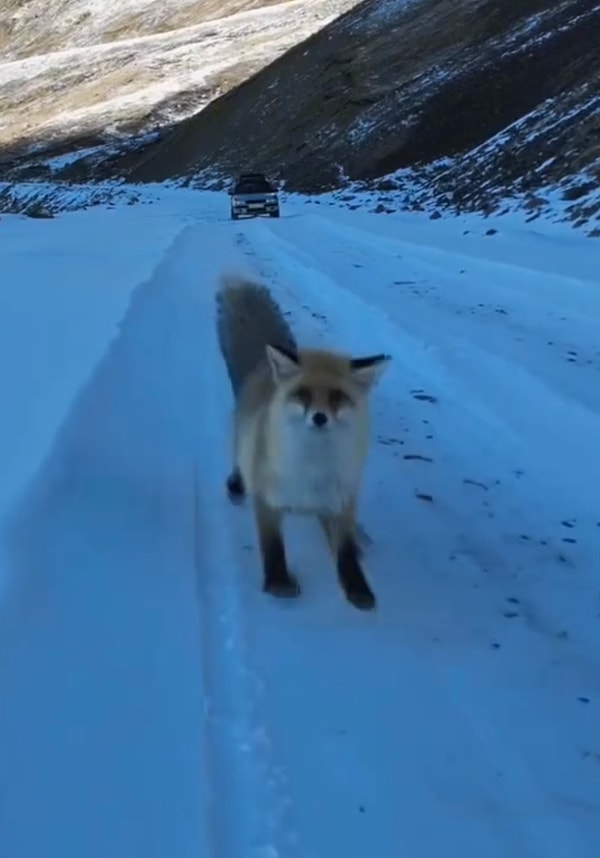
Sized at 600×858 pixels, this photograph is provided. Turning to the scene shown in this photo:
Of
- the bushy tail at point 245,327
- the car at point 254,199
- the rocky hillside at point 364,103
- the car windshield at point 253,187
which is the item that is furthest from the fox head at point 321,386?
the car windshield at point 253,187

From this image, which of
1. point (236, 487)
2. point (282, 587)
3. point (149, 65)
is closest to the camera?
point (282, 587)

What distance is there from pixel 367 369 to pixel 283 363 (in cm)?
33

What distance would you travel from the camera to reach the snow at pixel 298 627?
10.1ft

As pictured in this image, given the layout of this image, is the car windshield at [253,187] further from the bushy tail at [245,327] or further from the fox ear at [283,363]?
the fox ear at [283,363]

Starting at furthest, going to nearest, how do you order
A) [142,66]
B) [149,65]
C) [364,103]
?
[142,66] < [149,65] < [364,103]

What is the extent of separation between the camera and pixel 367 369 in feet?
14.1

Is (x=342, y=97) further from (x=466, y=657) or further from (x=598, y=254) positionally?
(x=466, y=657)

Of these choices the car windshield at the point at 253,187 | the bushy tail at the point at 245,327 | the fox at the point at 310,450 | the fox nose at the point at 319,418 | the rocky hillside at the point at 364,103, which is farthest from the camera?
the car windshield at the point at 253,187

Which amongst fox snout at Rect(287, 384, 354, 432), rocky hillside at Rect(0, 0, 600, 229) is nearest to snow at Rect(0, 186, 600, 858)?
fox snout at Rect(287, 384, 354, 432)

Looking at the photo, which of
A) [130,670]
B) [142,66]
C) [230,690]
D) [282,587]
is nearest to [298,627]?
[282,587]

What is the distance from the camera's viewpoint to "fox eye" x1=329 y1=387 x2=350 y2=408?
4129mm

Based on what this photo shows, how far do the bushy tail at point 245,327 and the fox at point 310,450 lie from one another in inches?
23.3

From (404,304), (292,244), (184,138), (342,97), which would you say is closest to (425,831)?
(404,304)

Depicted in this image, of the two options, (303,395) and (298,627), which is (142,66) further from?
(298,627)
